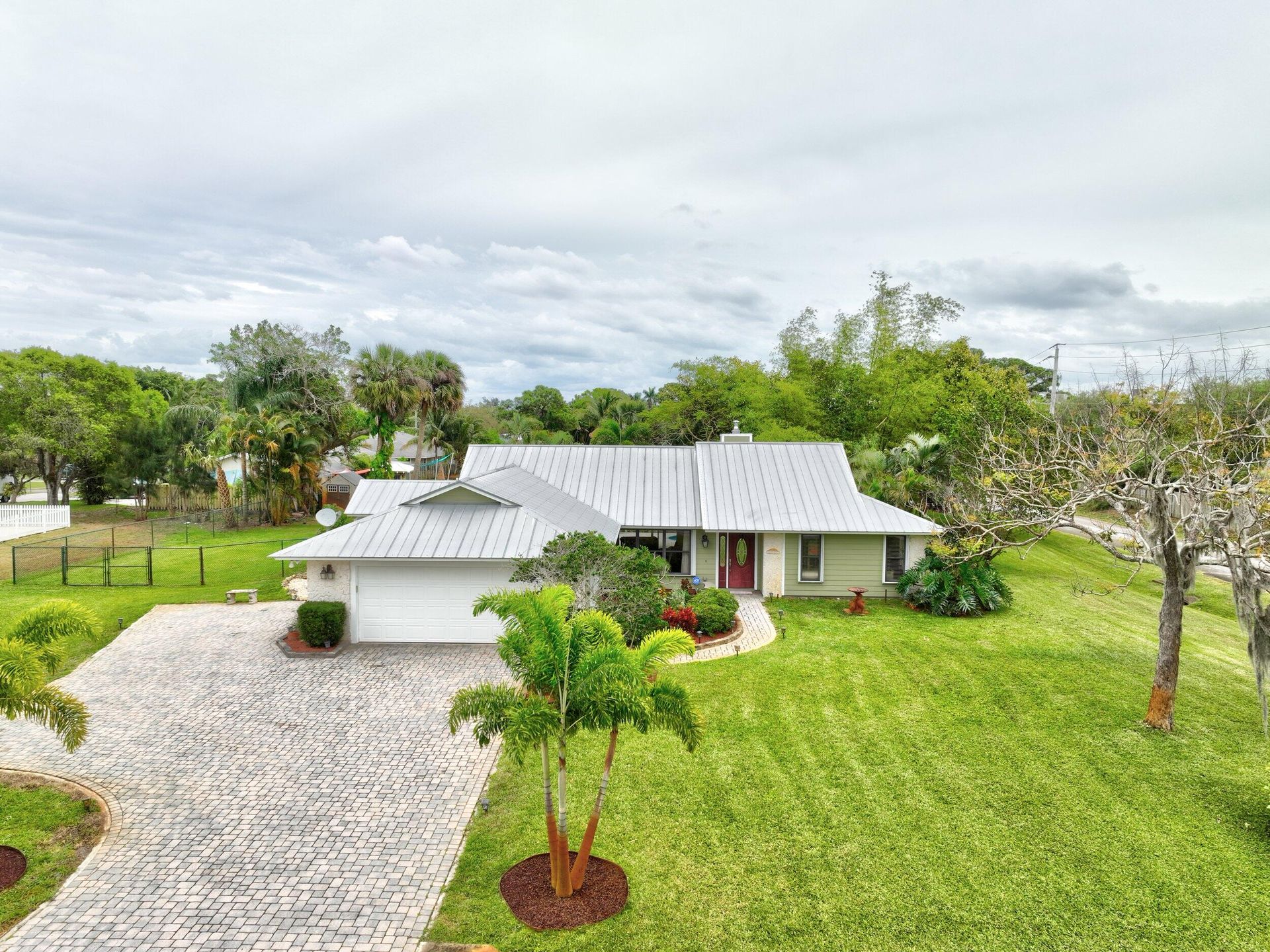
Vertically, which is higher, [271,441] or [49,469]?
[271,441]

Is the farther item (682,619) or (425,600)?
(682,619)

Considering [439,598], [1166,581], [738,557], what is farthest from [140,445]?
[1166,581]

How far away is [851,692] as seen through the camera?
13.4 metres

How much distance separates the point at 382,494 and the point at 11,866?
499 inches

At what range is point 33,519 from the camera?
1329 inches

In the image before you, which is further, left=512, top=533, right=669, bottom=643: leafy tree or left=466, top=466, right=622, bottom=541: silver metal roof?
left=466, top=466, right=622, bottom=541: silver metal roof

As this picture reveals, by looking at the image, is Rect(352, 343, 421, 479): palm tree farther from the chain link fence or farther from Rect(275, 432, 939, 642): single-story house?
Rect(275, 432, 939, 642): single-story house

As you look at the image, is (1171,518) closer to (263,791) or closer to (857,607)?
(857,607)

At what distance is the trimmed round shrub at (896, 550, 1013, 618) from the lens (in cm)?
1875

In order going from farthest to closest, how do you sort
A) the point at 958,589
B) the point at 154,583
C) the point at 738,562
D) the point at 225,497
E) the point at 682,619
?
the point at 225,497
the point at 154,583
the point at 738,562
the point at 958,589
the point at 682,619

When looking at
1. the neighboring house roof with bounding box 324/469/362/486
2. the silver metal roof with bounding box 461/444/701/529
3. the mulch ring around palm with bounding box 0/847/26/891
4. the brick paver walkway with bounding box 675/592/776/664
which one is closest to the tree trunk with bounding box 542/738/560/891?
the mulch ring around palm with bounding box 0/847/26/891

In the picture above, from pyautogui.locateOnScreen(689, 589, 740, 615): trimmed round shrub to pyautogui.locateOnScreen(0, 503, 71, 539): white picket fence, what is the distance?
32970 millimetres

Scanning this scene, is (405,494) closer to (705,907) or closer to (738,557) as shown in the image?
(738,557)

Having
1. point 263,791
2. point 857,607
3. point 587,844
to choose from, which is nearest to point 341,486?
point 857,607
